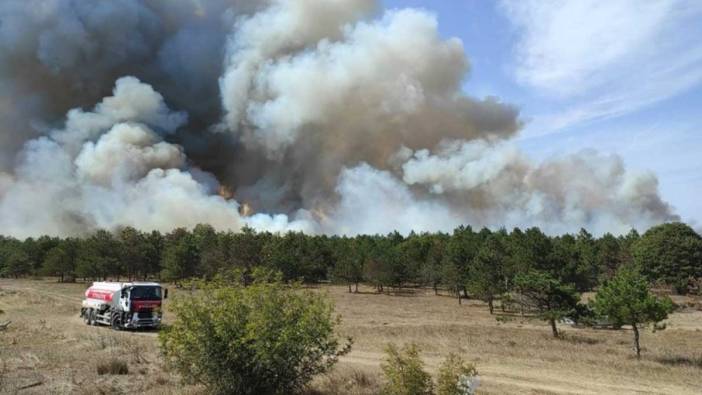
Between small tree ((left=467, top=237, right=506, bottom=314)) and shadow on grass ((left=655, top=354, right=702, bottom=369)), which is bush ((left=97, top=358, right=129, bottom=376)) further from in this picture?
small tree ((left=467, top=237, right=506, bottom=314))

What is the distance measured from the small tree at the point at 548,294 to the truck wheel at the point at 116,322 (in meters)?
31.0

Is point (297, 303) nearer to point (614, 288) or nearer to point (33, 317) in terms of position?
point (614, 288)

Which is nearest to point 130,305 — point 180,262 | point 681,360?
point 681,360

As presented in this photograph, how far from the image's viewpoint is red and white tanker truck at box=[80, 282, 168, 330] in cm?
3856

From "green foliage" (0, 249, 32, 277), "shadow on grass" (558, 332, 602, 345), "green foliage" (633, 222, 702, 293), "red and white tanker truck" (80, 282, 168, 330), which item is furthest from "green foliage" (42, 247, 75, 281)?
"green foliage" (633, 222, 702, 293)

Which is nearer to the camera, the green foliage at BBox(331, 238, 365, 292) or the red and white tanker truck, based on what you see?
the red and white tanker truck

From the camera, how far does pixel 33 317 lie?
44.3 meters

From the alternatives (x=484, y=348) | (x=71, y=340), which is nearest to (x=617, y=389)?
(x=484, y=348)

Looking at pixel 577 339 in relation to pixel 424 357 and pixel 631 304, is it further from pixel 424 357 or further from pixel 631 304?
pixel 424 357

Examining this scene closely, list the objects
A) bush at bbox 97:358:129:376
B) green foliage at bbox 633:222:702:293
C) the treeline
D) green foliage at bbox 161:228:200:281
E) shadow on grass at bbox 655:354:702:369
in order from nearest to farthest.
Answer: bush at bbox 97:358:129:376
shadow on grass at bbox 655:354:702:369
the treeline
green foliage at bbox 161:228:200:281
green foliage at bbox 633:222:702:293

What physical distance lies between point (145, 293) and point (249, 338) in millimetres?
28054

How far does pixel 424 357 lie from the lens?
1110 inches

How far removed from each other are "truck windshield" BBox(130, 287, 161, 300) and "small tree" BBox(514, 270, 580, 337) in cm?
2827

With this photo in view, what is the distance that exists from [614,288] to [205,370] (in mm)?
29630
